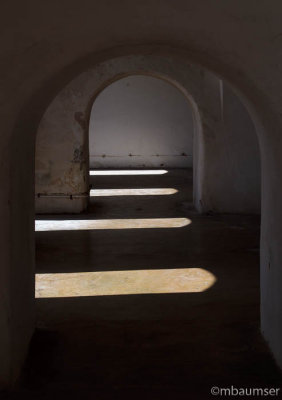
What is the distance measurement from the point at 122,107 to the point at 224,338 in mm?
15916

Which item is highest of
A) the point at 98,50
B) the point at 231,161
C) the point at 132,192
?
the point at 98,50

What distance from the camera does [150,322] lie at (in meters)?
4.62

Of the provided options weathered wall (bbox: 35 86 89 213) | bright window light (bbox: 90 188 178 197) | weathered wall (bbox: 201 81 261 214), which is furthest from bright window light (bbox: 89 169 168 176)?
weathered wall (bbox: 201 81 261 214)

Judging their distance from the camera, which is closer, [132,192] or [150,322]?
[150,322]

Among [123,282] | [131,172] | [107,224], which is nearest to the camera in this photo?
[123,282]

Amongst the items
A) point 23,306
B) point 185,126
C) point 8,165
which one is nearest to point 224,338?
point 23,306

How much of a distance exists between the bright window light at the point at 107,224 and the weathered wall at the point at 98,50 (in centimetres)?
625

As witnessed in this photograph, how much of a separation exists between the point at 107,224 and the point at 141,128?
32.8 ft

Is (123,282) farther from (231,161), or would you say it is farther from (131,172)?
(131,172)

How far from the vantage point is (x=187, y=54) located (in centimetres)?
358

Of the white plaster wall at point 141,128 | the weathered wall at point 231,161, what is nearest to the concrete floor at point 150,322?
the weathered wall at point 231,161

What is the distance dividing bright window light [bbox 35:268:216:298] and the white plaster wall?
13140 millimetres

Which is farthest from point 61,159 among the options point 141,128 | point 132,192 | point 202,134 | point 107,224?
point 141,128

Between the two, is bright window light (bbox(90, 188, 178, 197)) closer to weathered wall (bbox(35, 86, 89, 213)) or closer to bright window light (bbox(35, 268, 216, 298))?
weathered wall (bbox(35, 86, 89, 213))
